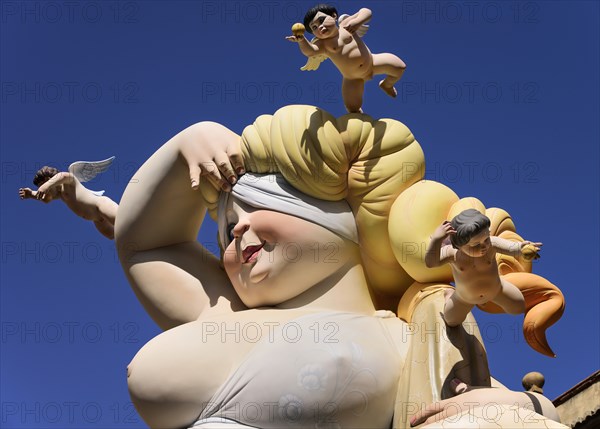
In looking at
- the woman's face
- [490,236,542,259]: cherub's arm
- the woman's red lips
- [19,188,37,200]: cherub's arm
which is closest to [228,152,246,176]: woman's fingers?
the woman's face

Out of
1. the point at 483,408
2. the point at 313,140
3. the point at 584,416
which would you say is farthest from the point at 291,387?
the point at 584,416

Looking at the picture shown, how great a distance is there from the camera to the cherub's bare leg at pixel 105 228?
5711 millimetres

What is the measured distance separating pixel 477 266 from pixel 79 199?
247 cm

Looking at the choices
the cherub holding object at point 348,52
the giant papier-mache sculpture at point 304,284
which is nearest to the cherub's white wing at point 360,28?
the cherub holding object at point 348,52

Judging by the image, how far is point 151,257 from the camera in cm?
529

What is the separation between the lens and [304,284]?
498cm

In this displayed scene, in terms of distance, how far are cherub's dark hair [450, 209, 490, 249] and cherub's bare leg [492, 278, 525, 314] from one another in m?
0.39

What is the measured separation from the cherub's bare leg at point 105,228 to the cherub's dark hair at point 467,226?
7.56 feet

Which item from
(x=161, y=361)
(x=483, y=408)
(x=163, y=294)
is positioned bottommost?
(x=483, y=408)

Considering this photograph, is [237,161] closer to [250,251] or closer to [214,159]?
[214,159]

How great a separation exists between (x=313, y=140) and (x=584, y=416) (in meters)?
5.49

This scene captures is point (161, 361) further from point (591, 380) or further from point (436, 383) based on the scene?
point (591, 380)

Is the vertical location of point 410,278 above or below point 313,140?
below

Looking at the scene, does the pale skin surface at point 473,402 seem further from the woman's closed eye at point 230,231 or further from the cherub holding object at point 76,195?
the cherub holding object at point 76,195
